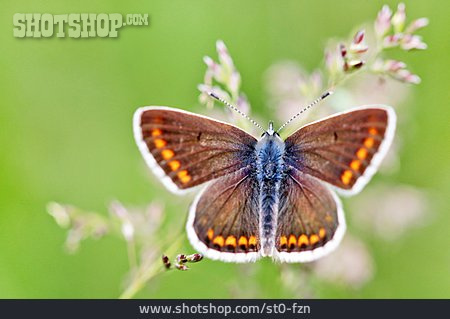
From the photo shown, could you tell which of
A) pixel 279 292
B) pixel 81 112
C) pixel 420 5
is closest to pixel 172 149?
pixel 279 292

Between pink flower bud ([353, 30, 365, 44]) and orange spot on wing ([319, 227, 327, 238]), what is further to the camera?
orange spot on wing ([319, 227, 327, 238])

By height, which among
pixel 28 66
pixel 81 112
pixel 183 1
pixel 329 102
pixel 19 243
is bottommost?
pixel 19 243

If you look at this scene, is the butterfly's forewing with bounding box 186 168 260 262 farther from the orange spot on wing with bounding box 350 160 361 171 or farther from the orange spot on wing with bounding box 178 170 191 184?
the orange spot on wing with bounding box 350 160 361 171

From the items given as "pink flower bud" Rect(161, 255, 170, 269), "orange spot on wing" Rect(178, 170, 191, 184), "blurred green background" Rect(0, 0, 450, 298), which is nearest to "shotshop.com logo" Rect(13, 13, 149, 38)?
"blurred green background" Rect(0, 0, 450, 298)

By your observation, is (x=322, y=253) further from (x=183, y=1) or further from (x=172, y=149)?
(x=183, y=1)

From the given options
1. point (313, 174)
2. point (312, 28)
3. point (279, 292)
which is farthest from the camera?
point (312, 28)

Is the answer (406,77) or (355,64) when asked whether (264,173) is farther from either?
(406,77)

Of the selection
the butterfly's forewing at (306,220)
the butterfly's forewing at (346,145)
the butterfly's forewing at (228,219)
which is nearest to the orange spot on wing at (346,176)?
the butterfly's forewing at (346,145)
